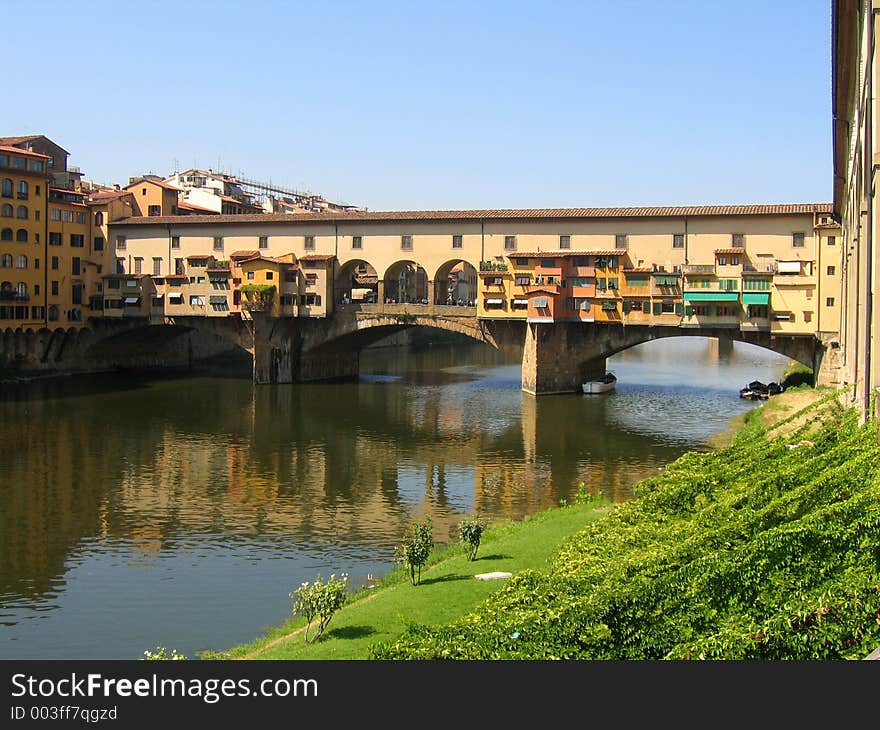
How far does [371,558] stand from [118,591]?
5.68 meters

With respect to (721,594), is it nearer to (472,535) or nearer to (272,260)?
(472,535)

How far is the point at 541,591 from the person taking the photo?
13.9 metres

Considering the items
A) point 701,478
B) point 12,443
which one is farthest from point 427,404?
point 701,478

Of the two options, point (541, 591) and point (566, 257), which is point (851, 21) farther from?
point (566, 257)

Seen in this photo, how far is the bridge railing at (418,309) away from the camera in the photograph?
190ft

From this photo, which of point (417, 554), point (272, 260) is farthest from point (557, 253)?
point (417, 554)

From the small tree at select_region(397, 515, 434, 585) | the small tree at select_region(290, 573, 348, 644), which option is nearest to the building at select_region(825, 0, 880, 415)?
the small tree at select_region(397, 515, 434, 585)

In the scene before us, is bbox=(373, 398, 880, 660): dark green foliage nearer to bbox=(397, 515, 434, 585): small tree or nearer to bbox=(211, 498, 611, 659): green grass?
bbox=(211, 498, 611, 659): green grass

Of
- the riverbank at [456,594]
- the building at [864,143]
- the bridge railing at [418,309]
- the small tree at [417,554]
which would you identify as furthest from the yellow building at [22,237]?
the building at [864,143]

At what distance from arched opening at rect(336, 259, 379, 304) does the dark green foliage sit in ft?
153

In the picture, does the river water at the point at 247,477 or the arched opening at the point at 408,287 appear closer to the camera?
the river water at the point at 247,477

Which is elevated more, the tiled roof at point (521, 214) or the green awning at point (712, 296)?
the tiled roof at point (521, 214)

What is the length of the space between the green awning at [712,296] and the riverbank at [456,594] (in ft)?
78.2

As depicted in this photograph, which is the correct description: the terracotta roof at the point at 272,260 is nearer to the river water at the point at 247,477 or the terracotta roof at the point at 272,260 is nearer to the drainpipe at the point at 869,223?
the river water at the point at 247,477
